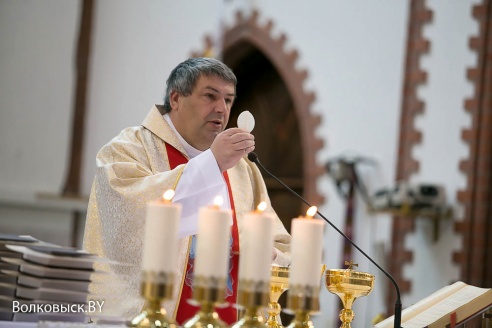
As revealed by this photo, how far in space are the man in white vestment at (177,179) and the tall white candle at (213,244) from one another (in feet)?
3.49

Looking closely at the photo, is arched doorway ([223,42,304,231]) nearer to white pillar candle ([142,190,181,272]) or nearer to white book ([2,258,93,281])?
white book ([2,258,93,281])

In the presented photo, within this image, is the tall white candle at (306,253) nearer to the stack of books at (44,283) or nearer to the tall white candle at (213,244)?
the tall white candle at (213,244)

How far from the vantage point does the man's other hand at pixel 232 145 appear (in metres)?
3.00

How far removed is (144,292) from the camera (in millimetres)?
1891

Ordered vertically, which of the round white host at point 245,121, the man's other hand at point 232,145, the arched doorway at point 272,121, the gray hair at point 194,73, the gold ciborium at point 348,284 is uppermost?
the arched doorway at point 272,121

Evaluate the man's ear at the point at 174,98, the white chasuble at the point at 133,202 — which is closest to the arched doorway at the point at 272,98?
the man's ear at the point at 174,98

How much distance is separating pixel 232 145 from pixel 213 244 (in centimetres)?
111

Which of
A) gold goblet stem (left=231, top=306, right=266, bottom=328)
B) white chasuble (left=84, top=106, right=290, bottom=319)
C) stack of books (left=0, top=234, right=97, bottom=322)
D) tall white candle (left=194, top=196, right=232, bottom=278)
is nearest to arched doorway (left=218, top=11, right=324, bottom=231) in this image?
white chasuble (left=84, top=106, right=290, bottom=319)

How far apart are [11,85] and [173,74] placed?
7.32m

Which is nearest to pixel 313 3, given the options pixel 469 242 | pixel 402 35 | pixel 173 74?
pixel 402 35

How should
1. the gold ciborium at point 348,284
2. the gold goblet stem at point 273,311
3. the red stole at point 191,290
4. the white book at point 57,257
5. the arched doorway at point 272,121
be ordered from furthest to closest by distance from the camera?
the arched doorway at point 272,121, the red stole at point 191,290, the gold goblet stem at point 273,311, the gold ciborium at point 348,284, the white book at point 57,257

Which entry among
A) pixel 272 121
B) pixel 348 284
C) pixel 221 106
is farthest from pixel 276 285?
pixel 272 121

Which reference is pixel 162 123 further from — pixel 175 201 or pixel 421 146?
pixel 421 146

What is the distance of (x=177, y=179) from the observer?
315 centimetres
